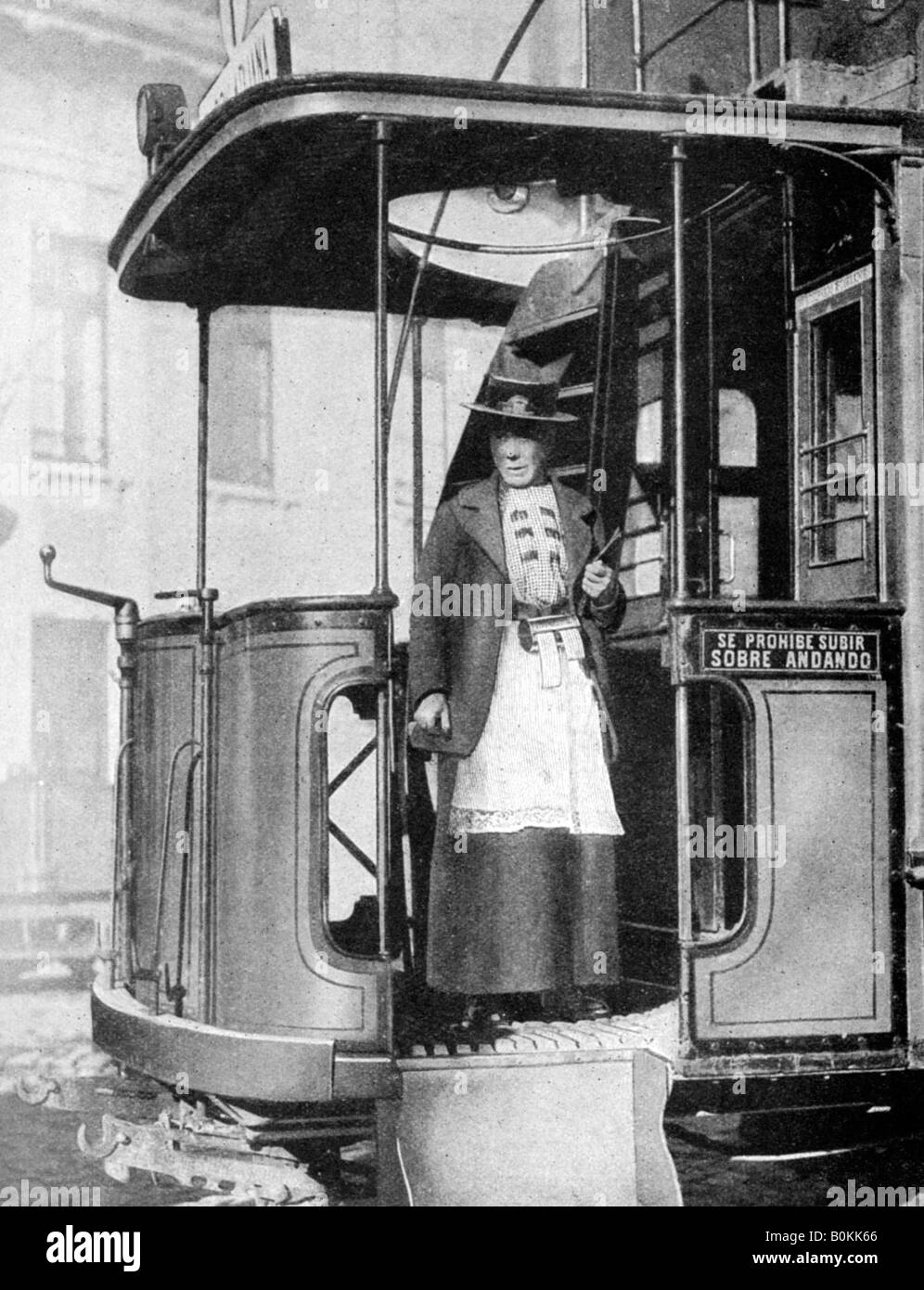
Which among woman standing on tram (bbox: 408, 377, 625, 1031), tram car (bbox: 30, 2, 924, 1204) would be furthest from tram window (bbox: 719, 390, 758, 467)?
woman standing on tram (bbox: 408, 377, 625, 1031)

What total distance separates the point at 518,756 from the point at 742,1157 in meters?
2.11

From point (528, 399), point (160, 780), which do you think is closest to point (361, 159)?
point (528, 399)

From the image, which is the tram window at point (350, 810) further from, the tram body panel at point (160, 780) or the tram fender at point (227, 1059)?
the tram fender at point (227, 1059)

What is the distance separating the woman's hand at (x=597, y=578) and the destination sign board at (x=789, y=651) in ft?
1.56

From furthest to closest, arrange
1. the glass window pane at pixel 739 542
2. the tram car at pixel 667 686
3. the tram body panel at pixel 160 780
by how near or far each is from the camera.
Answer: the glass window pane at pixel 739 542, the tram body panel at pixel 160 780, the tram car at pixel 667 686

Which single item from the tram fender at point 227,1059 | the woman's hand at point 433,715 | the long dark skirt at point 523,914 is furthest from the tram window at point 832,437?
the tram fender at point 227,1059

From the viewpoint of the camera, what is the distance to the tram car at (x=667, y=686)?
13.4 feet

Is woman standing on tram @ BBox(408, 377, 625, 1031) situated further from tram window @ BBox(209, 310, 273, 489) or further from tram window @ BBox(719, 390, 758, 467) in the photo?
tram window @ BBox(209, 310, 273, 489)

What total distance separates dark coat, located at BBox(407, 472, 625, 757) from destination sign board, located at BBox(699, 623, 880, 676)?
533 millimetres

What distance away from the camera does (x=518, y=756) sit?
459 centimetres

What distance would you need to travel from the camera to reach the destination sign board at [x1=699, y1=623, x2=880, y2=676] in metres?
4.25
